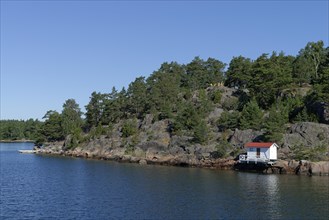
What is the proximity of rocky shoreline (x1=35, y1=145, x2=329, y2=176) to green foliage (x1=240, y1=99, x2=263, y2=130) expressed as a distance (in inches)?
521

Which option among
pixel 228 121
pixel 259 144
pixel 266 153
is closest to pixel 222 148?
pixel 259 144

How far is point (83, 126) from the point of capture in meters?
173

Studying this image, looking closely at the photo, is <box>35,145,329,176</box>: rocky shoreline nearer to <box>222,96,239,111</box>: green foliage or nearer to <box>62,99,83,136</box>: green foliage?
<box>62,99,83,136</box>: green foliage

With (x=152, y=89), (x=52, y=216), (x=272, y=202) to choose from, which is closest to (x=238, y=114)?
(x=152, y=89)

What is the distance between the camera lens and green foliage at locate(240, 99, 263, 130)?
10556 cm

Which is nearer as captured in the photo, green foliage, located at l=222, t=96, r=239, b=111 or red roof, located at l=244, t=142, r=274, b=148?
red roof, located at l=244, t=142, r=274, b=148

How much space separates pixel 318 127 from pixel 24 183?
224ft

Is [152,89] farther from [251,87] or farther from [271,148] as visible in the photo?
[271,148]

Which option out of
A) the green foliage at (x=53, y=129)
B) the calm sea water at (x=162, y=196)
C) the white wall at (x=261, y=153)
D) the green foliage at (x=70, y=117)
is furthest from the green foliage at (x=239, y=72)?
the green foliage at (x=53, y=129)

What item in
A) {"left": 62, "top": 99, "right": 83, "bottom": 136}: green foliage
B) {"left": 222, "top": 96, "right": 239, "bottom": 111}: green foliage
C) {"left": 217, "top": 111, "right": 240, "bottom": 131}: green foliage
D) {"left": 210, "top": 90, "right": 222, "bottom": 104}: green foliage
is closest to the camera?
{"left": 217, "top": 111, "right": 240, "bottom": 131}: green foliage

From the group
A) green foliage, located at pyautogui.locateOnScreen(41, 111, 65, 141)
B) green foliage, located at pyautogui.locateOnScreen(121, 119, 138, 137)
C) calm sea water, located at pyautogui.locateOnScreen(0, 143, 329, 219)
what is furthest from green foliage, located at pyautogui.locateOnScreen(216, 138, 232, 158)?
green foliage, located at pyautogui.locateOnScreen(41, 111, 65, 141)

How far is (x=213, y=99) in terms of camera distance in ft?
456

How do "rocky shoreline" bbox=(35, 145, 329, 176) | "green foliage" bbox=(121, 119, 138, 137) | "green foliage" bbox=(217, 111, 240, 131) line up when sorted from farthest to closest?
"green foliage" bbox=(121, 119, 138, 137) < "green foliage" bbox=(217, 111, 240, 131) < "rocky shoreline" bbox=(35, 145, 329, 176)

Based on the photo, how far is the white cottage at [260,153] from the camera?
298 ft
